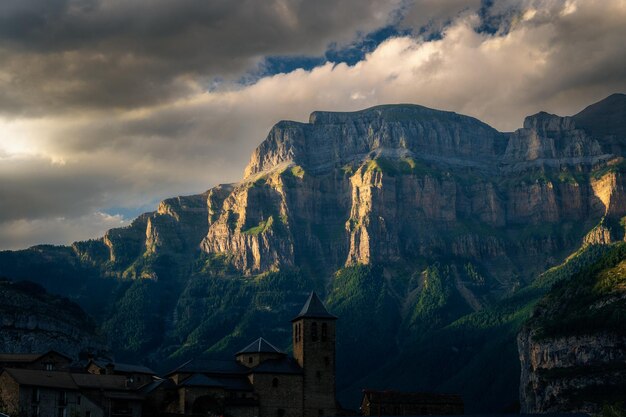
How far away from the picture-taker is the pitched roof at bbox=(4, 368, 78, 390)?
136000mm

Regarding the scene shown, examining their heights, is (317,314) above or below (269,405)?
above

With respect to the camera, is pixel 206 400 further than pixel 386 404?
No

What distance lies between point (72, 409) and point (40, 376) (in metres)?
6.20

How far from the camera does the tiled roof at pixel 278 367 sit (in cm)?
15825

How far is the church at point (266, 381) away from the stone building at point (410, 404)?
16818 millimetres

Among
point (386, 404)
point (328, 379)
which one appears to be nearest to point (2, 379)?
point (328, 379)

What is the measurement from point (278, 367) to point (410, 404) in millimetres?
27767

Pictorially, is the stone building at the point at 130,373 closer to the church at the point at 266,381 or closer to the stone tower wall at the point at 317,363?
the church at the point at 266,381

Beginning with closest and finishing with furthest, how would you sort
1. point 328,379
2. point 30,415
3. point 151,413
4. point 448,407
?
point 30,415, point 151,413, point 328,379, point 448,407

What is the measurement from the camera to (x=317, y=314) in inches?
6462

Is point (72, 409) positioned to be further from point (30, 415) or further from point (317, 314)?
point (317, 314)

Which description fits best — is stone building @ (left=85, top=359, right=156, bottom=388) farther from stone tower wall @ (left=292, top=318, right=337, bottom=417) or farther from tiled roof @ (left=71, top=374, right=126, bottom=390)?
stone tower wall @ (left=292, top=318, right=337, bottom=417)

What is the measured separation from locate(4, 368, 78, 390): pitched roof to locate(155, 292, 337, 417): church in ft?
47.0

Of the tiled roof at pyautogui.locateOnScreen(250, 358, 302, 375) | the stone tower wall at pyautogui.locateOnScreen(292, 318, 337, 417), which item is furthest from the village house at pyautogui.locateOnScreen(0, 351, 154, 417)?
the stone tower wall at pyautogui.locateOnScreen(292, 318, 337, 417)
